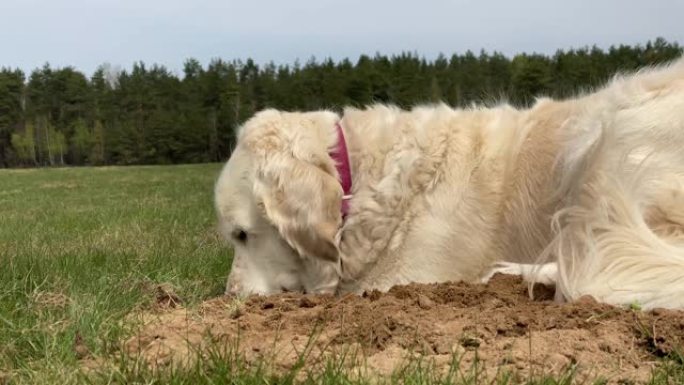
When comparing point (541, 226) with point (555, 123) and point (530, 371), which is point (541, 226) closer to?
point (555, 123)

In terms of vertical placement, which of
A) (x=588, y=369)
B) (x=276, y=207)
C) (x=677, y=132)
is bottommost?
(x=588, y=369)

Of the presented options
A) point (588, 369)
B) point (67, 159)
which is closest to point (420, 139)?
point (588, 369)

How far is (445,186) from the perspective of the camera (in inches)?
151

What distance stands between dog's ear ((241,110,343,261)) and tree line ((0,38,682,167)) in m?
Result: 60.5

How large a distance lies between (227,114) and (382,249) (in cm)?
7820

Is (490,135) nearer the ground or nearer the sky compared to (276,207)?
nearer the sky

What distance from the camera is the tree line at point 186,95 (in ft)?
234

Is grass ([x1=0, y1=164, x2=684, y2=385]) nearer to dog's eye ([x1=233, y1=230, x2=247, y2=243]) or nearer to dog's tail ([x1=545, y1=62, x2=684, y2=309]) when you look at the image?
→ dog's eye ([x1=233, y1=230, x2=247, y2=243])

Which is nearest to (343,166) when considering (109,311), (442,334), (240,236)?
(240,236)

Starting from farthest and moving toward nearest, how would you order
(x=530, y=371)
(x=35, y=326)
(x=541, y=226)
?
(x=541, y=226) < (x=35, y=326) < (x=530, y=371)

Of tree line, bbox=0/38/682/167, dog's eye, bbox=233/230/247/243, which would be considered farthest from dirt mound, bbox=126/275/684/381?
tree line, bbox=0/38/682/167

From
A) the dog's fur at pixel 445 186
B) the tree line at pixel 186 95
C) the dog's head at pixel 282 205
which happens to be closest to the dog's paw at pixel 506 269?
the dog's fur at pixel 445 186

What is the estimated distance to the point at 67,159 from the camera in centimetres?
8994

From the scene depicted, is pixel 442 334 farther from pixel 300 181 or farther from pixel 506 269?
pixel 300 181
